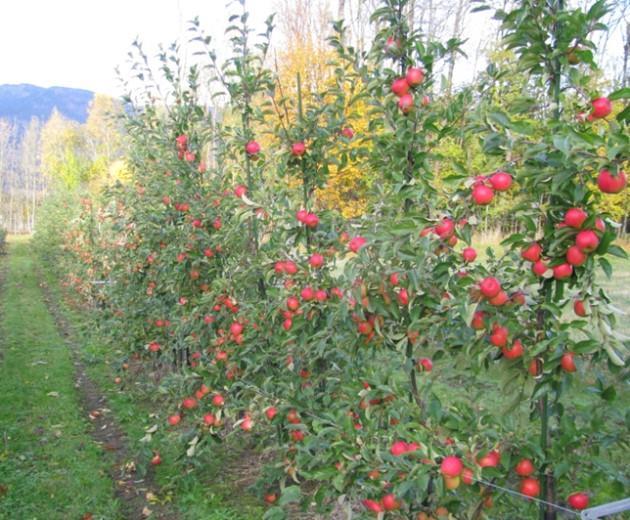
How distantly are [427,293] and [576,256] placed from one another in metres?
0.65

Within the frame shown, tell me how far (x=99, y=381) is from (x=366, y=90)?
5.39m

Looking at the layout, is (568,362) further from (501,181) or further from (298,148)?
(298,148)

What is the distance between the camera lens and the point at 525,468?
1738 millimetres

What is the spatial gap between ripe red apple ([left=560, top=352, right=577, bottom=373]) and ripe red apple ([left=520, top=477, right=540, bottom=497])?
41 centimetres

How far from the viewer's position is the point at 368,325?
7.27 feet

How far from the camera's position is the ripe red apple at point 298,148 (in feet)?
10.3

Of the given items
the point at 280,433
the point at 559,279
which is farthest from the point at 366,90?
the point at 280,433

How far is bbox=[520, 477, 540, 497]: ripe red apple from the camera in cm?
173

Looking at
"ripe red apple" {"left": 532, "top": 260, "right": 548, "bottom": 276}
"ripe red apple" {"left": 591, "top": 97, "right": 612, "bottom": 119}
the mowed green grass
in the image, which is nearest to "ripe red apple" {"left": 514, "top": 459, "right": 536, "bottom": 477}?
"ripe red apple" {"left": 532, "top": 260, "right": 548, "bottom": 276}

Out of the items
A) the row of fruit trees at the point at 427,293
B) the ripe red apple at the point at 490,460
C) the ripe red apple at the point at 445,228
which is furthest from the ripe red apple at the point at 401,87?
the ripe red apple at the point at 490,460

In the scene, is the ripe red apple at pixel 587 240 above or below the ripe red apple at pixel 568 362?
above

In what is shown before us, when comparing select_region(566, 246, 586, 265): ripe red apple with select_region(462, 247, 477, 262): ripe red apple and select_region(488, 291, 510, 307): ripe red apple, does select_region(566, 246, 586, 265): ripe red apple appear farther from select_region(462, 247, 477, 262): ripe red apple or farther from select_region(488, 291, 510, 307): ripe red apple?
select_region(462, 247, 477, 262): ripe red apple

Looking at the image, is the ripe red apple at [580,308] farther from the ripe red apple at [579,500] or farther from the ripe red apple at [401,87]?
the ripe red apple at [401,87]

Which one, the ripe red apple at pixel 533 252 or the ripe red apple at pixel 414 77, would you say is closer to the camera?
the ripe red apple at pixel 533 252
